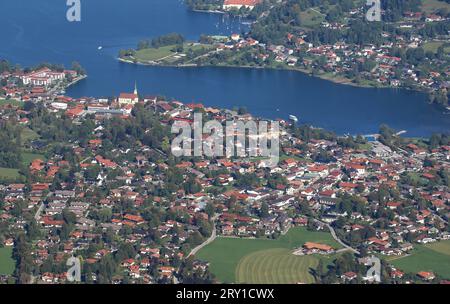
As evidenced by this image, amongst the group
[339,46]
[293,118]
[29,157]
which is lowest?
[29,157]

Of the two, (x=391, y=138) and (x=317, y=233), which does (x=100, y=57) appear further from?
(x=317, y=233)

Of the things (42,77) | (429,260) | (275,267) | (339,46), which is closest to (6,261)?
(275,267)

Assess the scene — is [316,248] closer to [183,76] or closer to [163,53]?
[183,76]

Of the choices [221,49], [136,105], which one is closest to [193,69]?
[221,49]

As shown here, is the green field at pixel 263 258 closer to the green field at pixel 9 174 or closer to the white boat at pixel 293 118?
the green field at pixel 9 174

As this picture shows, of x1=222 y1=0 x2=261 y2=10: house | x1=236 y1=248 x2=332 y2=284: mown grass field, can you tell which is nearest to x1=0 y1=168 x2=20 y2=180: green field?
x1=236 y1=248 x2=332 y2=284: mown grass field

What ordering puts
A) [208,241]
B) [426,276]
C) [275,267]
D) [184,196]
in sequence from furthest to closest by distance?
[184,196]
[208,241]
[275,267]
[426,276]

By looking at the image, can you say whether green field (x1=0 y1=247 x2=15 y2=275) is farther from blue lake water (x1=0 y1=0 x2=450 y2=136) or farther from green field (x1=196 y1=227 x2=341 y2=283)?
blue lake water (x1=0 y1=0 x2=450 y2=136)

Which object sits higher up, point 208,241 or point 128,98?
point 128,98

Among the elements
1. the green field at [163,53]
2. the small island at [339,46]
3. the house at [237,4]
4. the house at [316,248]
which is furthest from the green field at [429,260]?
the house at [237,4]
